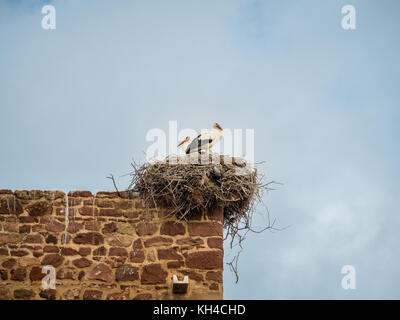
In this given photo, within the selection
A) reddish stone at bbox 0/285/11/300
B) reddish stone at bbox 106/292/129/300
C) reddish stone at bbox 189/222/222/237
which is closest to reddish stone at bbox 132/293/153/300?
reddish stone at bbox 106/292/129/300

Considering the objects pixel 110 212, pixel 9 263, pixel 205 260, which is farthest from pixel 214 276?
pixel 9 263

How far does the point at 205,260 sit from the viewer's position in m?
9.68

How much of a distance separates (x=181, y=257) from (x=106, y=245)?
956mm

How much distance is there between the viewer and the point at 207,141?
11.4 m

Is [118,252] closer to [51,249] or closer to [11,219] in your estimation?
[51,249]

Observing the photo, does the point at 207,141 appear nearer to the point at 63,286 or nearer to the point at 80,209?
the point at 80,209

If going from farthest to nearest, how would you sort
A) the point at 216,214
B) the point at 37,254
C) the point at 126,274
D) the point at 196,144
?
1. the point at 196,144
2. the point at 216,214
3. the point at 37,254
4. the point at 126,274

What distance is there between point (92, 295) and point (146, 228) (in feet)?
3.50

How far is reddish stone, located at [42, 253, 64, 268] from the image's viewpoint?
9711mm
